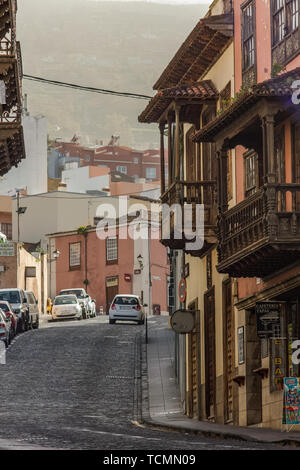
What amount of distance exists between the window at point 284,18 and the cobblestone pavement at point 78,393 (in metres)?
7.53

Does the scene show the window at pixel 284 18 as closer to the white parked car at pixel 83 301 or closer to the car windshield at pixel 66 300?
the car windshield at pixel 66 300

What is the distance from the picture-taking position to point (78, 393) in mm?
34250

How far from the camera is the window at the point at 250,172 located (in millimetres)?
26141

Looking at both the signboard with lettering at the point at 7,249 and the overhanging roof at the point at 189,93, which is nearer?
the overhanging roof at the point at 189,93

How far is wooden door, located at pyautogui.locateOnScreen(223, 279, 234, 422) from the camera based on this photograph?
1102 inches

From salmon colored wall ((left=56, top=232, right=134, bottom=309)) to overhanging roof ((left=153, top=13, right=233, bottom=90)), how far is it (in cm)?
4718

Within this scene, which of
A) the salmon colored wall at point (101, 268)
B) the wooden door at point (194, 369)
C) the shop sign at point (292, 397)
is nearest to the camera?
the shop sign at point (292, 397)

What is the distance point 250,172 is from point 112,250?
185 feet

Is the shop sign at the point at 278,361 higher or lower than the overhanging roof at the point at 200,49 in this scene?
lower

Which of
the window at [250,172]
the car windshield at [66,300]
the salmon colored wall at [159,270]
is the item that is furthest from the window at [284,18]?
the salmon colored wall at [159,270]

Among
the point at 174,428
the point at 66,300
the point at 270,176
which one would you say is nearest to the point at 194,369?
the point at 174,428

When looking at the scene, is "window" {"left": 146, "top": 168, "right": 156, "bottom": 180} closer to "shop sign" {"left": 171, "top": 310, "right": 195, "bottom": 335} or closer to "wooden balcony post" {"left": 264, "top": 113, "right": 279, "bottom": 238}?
"shop sign" {"left": 171, "top": 310, "right": 195, "bottom": 335}

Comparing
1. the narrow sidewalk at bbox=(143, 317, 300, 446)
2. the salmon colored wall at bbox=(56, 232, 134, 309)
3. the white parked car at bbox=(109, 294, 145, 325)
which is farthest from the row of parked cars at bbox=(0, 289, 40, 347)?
the salmon colored wall at bbox=(56, 232, 134, 309)

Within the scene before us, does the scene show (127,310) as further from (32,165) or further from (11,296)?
(32,165)
